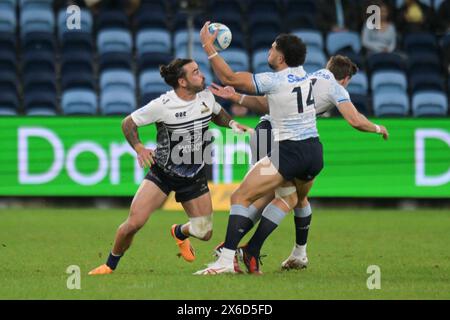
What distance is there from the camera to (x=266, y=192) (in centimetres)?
1146

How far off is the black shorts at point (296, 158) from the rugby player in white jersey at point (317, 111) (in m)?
0.47

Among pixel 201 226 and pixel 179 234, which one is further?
pixel 179 234

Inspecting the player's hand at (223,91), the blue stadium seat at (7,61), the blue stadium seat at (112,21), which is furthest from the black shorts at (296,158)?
the blue stadium seat at (112,21)

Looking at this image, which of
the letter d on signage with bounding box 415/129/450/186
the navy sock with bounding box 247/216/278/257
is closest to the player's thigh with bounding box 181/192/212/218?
the navy sock with bounding box 247/216/278/257

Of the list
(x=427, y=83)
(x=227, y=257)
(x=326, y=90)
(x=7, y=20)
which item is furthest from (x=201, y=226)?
(x=7, y=20)

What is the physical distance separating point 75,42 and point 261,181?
12415 millimetres

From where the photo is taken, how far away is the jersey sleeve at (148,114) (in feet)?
37.4

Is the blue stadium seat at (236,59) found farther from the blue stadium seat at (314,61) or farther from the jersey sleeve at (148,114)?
the jersey sleeve at (148,114)

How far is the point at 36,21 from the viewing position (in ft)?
76.9

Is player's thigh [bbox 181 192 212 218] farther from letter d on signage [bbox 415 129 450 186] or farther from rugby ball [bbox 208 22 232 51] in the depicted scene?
letter d on signage [bbox 415 129 450 186]

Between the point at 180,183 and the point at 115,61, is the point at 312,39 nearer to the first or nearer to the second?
the point at 115,61

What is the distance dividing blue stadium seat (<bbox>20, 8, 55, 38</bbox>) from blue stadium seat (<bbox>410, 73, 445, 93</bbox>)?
23.7 feet
